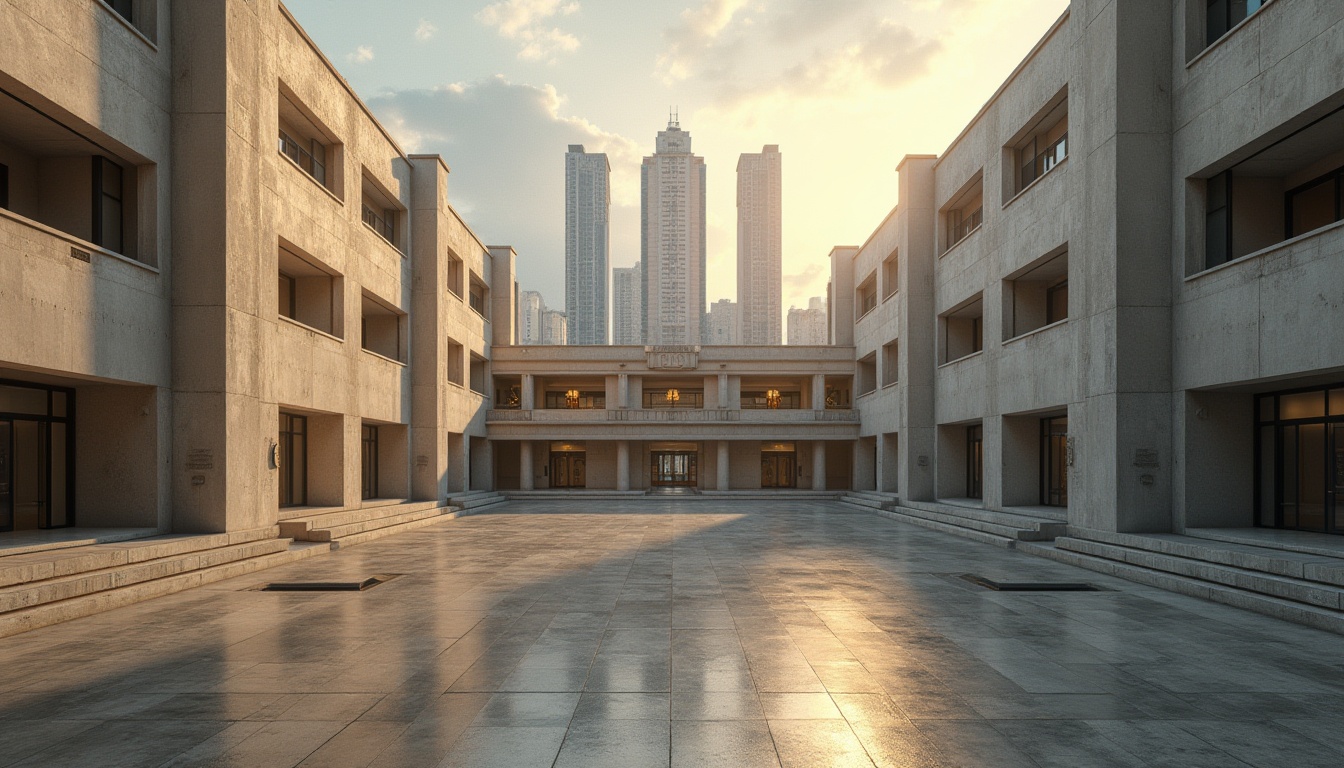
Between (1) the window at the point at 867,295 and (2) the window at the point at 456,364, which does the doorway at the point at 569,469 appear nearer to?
(2) the window at the point at 456,364

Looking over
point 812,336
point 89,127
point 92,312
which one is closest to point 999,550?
point 92,312

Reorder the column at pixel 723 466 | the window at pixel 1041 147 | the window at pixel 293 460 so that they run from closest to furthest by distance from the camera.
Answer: the window at pixel 1041 147 → the window at pixel 293 460 → the column at pixel 723 466

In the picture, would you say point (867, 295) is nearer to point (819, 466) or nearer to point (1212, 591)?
point (819, 466)

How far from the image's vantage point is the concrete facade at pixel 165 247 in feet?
47.5

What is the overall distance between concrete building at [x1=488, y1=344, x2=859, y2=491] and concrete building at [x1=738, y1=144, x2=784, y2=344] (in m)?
113

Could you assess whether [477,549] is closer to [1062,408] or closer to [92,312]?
[92,312]

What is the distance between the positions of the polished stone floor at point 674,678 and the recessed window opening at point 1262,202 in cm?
883

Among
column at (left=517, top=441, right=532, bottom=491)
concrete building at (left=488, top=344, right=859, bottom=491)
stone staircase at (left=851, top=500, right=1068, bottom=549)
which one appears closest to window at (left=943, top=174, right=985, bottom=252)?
stone staircase at (left=851, top=500, right=1068, bottom=549)

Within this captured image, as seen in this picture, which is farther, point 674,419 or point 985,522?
point 674,419

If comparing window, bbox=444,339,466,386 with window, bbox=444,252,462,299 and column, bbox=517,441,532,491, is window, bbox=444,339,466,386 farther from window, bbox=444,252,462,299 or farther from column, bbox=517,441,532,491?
column, bbox=517,441,532,491

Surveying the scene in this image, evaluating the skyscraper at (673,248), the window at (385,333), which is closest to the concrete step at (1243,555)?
the window at (385,333)

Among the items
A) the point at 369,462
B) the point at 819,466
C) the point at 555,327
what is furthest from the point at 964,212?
the point at 555,327

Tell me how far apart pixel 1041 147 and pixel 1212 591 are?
16908 mm

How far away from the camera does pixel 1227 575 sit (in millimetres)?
13070
